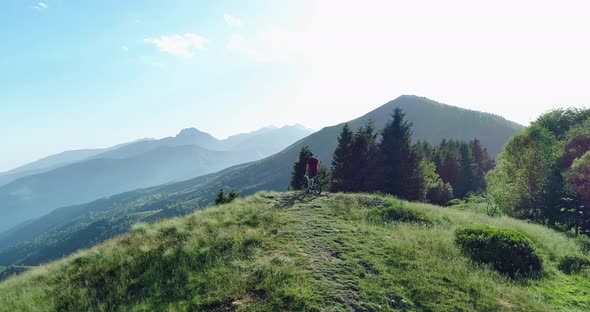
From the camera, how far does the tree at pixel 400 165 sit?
42.0 meters

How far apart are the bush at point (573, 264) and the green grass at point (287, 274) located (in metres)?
0.43

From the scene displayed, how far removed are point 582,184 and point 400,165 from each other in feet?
61.1

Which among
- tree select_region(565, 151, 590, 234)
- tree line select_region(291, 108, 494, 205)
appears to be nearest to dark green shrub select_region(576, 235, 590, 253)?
tree select_region(565, 151, 590, 234)

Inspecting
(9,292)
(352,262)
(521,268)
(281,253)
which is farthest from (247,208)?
(521,268)

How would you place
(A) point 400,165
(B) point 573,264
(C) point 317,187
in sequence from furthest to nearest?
(A) point 400,165 → (C) point 317,187 → (B) point 573,264

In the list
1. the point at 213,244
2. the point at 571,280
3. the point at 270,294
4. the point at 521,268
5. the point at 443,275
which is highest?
the point at 213,244

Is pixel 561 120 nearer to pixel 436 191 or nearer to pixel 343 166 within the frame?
pixel 436 191

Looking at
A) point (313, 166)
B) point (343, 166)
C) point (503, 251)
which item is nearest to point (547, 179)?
point (343, 166)

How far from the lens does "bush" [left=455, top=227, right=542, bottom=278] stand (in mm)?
11820

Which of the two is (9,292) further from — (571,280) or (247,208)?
(571,280)

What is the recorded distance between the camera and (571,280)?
1175cm

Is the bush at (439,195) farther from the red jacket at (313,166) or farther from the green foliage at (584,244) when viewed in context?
the red jacket at (313,166)

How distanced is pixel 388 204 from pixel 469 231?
5.87 metres

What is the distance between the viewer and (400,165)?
42562 mm
